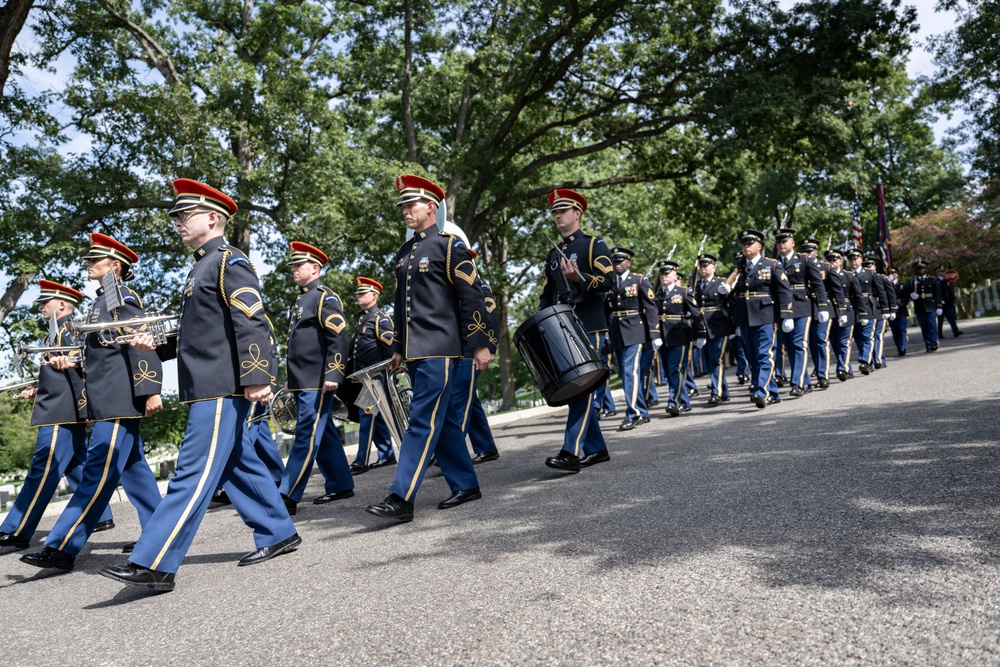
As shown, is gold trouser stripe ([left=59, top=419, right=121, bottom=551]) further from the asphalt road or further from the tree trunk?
the tree trunk

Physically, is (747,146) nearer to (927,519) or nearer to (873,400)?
(873,400)

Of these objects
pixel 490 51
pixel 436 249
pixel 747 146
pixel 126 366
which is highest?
pixel 490 51

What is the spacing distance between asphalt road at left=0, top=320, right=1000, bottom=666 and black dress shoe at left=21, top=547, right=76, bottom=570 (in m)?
0.09

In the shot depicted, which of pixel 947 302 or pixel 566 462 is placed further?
pixel 947 302

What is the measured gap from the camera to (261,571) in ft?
16.0

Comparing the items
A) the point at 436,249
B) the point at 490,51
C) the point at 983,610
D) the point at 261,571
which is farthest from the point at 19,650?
the point at 490,51

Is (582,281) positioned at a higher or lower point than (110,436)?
higher

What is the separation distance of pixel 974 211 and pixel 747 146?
26624 millimetres

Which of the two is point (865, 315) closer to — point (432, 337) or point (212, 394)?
point (432, 337)

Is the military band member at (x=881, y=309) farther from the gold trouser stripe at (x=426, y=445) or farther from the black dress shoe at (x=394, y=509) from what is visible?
the black dress shoe at (x=394, y=509)

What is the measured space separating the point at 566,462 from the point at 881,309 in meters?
11.7

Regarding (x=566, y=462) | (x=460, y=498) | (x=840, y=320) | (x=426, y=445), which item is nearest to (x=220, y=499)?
(x=460, y=498)

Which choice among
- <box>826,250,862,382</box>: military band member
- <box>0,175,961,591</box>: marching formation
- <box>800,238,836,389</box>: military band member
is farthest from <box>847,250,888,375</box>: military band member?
<box>0,175,961,591</box>: marching formation

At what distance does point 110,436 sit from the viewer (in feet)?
18.7
